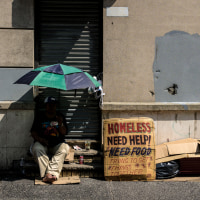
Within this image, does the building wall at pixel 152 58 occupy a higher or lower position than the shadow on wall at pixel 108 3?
lower

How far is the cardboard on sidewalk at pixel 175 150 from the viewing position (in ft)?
18.6

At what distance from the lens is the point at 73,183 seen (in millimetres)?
5281

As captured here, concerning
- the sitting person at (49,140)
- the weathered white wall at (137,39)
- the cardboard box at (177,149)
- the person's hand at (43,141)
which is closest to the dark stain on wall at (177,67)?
the weathered white wall at (137,39)

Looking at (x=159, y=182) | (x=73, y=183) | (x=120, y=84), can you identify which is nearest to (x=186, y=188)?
(x=159, y=182)

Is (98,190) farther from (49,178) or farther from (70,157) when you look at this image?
(70,157)

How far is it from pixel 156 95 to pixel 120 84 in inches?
30.8

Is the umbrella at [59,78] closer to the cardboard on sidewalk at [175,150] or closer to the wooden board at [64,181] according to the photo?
the wooden board at [64,181]

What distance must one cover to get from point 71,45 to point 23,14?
1.14 meters

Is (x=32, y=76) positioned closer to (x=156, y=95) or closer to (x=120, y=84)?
(x=120, y=84)

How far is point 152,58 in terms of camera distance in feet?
20.5

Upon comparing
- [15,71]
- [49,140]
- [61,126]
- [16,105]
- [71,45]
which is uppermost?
[71,45]

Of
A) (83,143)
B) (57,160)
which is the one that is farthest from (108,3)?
(57,160)

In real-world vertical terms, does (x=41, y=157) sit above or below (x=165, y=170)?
above

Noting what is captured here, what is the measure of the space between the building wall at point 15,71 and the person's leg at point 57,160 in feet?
2.70
